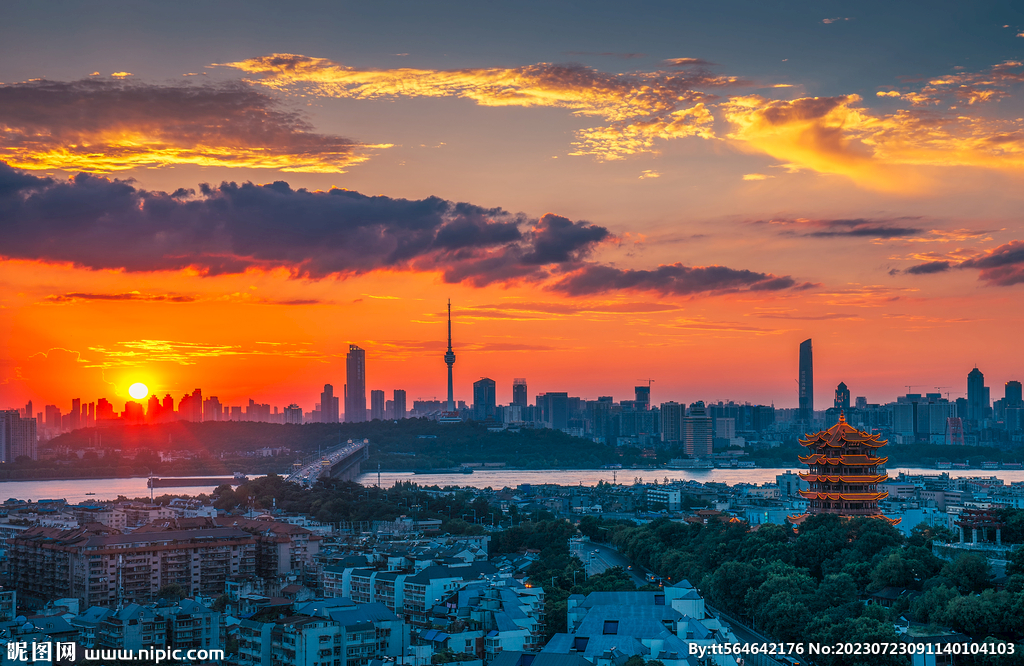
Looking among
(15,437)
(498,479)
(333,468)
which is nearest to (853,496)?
(333,468)

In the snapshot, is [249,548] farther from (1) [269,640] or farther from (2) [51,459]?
(2) [51,459]

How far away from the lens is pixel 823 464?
64.8ft

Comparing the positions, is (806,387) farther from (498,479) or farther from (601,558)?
(601,558)

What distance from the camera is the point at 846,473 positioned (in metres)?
19.6

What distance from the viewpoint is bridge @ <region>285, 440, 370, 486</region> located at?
160 ft

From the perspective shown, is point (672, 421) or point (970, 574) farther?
point (672, 421)

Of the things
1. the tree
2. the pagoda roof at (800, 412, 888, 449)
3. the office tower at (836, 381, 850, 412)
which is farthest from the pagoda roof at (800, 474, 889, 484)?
the office tower at (836, 381, 850, 412)

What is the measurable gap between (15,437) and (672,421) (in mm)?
51925

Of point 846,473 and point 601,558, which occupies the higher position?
point 846,473

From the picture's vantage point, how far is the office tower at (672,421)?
9888 centimetres

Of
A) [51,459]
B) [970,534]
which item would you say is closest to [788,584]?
[970,534]

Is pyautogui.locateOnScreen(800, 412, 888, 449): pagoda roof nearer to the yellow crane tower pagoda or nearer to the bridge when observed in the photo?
the yellow crane tower pagoda

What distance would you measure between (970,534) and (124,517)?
70.9 feet

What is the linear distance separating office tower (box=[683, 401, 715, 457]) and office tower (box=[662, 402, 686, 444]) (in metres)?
6.63
